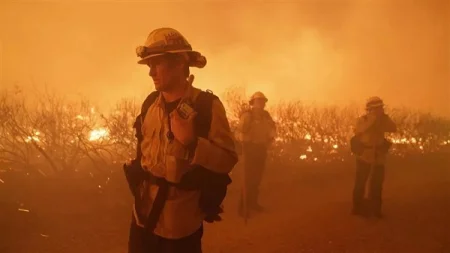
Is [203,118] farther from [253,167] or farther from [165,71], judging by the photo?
[253,167]

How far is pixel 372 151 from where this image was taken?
3520 mm

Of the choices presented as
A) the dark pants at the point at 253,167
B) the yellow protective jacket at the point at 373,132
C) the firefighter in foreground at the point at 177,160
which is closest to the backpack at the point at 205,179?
the firefighter in foreground at the point at 177,160

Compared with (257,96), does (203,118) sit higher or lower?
lower

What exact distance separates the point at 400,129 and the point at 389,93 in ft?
2.25

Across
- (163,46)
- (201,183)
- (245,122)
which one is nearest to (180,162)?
(201,183)

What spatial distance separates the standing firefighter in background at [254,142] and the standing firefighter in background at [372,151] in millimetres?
1022

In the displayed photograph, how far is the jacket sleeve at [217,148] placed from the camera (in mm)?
1536

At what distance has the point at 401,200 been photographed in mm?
3842

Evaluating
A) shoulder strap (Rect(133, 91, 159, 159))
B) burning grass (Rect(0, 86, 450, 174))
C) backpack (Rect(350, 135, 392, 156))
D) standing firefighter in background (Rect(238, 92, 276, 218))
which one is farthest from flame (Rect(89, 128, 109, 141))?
backpack (Rect(350, 135, 392, 156))

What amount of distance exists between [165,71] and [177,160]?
47 cm

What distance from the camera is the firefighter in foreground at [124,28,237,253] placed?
159 centimetres

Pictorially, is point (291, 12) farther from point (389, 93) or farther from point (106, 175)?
point (106, 175)

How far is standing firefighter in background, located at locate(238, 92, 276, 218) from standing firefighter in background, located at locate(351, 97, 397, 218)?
1022 millimetres

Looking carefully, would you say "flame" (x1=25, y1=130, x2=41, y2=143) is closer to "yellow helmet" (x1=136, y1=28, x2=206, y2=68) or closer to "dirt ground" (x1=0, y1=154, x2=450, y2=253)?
"dirt ground" (x1=0, y1=154, x2=450, y2=253)
